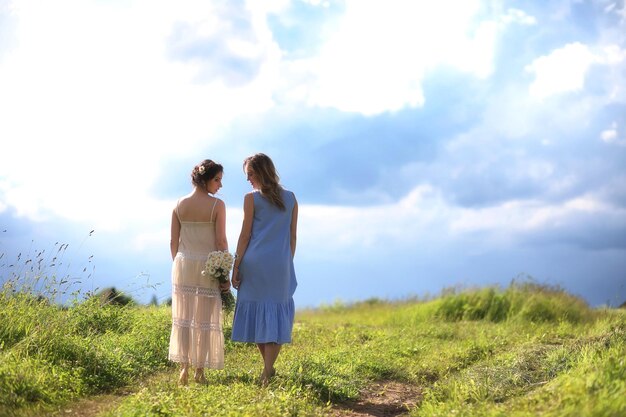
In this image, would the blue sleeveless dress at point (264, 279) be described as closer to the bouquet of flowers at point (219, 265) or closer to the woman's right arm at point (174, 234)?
the bouquet of flowers at point (219, 265)

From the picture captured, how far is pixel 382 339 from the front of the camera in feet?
41.8

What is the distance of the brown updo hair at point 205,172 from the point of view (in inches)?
325

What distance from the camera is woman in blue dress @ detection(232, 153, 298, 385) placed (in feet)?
27.3

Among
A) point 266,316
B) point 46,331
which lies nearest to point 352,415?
point 266,316

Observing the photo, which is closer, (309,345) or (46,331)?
(46,331)

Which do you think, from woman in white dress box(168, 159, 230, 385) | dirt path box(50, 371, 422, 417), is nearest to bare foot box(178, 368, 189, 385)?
woman in white dress box(168, 159, 230, 385)

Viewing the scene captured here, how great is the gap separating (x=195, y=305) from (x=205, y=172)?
1.64m

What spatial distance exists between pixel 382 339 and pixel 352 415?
16.7 feet

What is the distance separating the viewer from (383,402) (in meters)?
8.50

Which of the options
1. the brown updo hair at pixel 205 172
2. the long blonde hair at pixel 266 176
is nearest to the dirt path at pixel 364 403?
the long blonde hair at pixel 266 176

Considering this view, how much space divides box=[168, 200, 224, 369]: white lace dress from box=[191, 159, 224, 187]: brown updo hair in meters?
0.53

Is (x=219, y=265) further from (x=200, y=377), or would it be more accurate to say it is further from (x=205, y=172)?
(x=200, y=377)

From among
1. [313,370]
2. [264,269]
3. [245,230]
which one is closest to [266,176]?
[245,230]

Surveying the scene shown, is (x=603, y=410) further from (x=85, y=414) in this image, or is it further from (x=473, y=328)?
(x=473, y=328)
